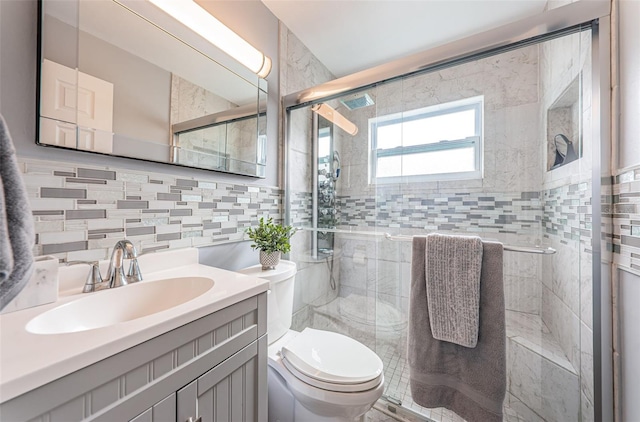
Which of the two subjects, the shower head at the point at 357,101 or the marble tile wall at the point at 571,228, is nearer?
the marble tile wall at the point at 571,228

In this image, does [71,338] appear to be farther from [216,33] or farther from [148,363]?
[216,33]

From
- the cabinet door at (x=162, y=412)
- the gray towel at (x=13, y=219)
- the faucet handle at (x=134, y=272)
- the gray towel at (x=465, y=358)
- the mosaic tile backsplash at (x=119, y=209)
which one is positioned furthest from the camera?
the gray towel at (x=465, y=358)

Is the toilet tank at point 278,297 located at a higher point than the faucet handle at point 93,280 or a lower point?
lower

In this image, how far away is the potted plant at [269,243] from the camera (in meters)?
1.31

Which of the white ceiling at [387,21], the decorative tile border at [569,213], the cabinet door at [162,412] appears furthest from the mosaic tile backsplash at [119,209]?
the decorative tile border at [569,213]

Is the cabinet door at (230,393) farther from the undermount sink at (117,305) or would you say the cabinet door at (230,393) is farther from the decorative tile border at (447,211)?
the decorative tile border at (447,211)

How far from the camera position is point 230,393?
75 centimetres

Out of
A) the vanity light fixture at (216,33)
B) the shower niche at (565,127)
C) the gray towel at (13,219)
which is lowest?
the gray towel at (13,219)

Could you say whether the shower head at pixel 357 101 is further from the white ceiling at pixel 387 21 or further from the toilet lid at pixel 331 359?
the toilet lid at pixel 331 359

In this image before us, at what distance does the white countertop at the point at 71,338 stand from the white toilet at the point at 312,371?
428 mm

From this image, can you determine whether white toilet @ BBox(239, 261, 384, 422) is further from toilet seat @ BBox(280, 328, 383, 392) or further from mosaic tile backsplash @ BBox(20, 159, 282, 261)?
mosaic tile backsplash @ BBox(20, 159, 282, 261)

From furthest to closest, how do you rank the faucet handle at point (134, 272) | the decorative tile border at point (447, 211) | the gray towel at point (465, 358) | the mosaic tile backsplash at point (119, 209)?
the decorative tile border at point (447, 211)
the gray towel at point (465, 358)
the faucet handle at point (134, 272)
the mosaic tile backsplash at point (119, 209)

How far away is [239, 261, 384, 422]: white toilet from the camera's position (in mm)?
938

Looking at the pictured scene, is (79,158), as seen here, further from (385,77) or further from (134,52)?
(385,77)
